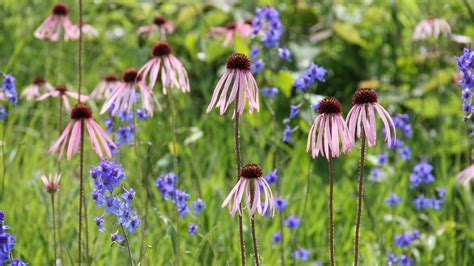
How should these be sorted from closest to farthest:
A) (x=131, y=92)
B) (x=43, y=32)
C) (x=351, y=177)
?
(x=131, y=92), (x=43, y=32), (x=351, y=177)

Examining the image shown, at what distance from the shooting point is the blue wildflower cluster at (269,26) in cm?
322

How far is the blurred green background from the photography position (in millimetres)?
3150

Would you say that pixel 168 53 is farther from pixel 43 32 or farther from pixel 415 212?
pixel 415 212

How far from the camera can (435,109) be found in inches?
176

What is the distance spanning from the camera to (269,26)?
11.0 ft

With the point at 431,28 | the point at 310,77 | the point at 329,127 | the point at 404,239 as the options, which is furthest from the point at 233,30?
the point at 329,127

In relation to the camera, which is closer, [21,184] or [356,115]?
[356,115]

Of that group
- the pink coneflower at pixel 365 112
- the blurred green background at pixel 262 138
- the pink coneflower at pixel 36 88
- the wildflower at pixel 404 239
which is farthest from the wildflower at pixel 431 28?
the pink coneflower at pixel 365 112

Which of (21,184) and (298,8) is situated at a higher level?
(298,8)

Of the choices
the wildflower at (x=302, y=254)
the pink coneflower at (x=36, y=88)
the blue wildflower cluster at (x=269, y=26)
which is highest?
the blue wildflower cluster at (x=269, y=26)

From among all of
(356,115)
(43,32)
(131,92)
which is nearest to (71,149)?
(131,92)

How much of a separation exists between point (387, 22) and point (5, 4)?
8.93 feet

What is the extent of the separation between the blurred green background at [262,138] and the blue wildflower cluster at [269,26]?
27 centimetres

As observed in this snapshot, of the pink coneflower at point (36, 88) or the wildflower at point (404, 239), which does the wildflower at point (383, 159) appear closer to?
the wildflower at point (404, 239)
